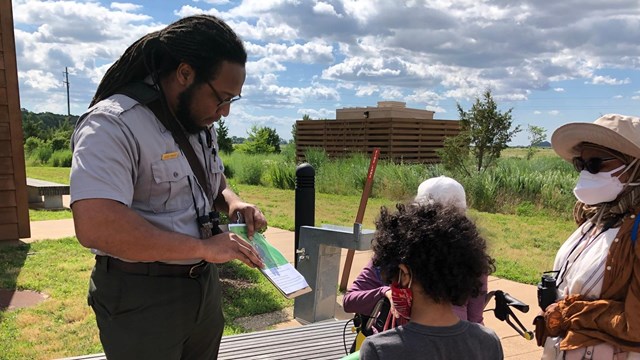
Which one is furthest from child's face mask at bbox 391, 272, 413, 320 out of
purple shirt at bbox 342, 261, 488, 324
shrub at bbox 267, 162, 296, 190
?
shrub at bbox 267, 162, 296, 190

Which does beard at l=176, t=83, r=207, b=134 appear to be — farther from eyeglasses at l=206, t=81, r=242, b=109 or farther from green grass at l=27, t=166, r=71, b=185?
green grass at l=27, t=166, r=71, b=185

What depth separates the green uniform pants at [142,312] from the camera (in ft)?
5.60

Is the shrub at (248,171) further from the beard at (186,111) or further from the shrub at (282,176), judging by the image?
the beard at (186,111)

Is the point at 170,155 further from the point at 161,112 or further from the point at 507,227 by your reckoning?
the point at 507,227

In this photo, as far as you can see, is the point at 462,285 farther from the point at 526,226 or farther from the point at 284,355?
the point at 526,226

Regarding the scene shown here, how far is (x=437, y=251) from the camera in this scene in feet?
5.25

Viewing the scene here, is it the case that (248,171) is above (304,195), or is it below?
below

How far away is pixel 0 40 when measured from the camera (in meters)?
6.79

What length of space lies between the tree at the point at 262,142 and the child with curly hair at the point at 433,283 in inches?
1102

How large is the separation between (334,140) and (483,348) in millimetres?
18723

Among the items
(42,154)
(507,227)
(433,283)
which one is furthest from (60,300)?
(42,154)

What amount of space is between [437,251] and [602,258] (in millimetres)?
1015

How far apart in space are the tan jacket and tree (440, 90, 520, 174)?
1002 centimetres

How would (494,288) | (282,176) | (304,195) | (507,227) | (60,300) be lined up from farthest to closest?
(282,176), (507,227), (494,288), (60,300), (304,195)
